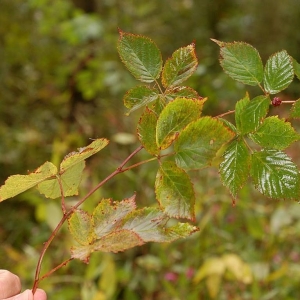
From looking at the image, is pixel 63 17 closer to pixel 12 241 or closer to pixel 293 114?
pixel 12 241

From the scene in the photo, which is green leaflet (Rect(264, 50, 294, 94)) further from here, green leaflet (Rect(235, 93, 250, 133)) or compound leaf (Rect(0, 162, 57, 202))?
compound leaf (Rect(0, 162, 57, 202))

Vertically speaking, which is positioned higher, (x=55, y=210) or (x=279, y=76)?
(x=279, y=76)

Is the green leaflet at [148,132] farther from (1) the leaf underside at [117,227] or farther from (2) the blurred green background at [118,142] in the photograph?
(2) the blurred green background at [118,142]

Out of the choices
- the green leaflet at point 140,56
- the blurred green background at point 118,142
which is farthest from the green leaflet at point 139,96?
the blurred green background at point 118,142

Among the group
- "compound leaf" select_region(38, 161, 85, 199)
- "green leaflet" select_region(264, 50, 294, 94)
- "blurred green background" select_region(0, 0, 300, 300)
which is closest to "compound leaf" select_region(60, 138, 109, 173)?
"compound leaf" select_region(38, 161, 85, 199)

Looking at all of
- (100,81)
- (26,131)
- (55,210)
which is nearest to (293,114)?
(55,210)

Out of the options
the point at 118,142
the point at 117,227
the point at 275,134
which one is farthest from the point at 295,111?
the point at 118,142
